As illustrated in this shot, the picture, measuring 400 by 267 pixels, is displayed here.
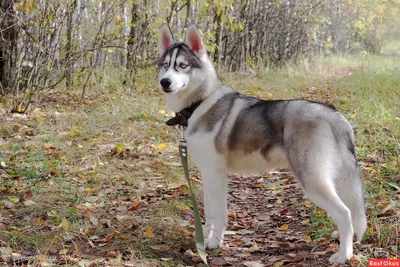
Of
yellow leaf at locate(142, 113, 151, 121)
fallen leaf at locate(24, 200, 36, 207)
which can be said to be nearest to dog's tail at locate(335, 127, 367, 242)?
fallen leaf at locate(24, 200, 36, 207)

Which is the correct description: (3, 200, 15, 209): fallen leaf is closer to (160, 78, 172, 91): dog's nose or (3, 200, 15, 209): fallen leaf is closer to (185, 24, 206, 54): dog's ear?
(160, 78, 172, 91): dog's nose

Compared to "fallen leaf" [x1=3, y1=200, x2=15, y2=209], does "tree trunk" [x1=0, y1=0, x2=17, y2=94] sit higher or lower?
higher

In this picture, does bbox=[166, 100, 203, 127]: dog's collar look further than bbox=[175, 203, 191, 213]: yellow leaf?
No

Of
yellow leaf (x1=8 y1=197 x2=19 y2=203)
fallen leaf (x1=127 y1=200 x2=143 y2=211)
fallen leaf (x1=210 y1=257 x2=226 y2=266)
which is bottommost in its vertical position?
fallen leaf (x1=210 y1=257 x2=226 y2=266)

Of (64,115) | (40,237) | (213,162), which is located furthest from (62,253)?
(64,115)

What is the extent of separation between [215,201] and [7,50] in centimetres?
591

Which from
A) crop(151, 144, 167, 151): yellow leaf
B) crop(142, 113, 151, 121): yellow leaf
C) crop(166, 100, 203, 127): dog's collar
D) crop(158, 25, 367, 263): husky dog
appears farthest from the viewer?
crop(142, 113, 151, 121): yellow leaf

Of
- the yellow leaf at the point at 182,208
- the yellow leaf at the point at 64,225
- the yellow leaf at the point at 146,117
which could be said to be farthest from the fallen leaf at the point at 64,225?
the yellow leaf at the point at 146,117

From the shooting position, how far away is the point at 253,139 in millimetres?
3117

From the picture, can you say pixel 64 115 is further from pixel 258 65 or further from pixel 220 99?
pixel 258 65

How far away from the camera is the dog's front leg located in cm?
323

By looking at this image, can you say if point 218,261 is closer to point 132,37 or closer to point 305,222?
point 305,222

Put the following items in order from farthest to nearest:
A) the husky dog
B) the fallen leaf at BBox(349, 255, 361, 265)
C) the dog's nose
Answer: the dog's nose
the husky dog
the fallen leaf at BBox(349, 255, 361, 265)

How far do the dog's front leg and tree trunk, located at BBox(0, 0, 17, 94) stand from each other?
17.4 feet
